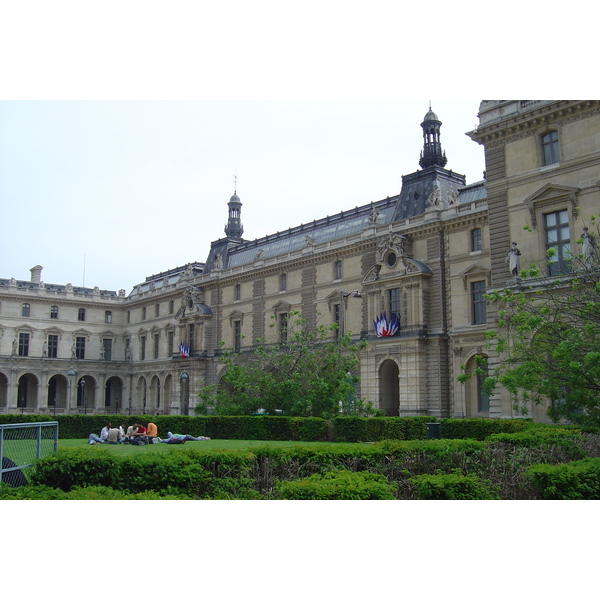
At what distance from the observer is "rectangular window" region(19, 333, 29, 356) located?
79.4m

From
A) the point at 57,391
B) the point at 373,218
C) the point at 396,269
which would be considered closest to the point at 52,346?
the point at 57,391

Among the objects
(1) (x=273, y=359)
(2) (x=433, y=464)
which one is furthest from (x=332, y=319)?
(2) (x=433, y=464)

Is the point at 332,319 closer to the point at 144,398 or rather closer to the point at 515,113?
the point at 515,113

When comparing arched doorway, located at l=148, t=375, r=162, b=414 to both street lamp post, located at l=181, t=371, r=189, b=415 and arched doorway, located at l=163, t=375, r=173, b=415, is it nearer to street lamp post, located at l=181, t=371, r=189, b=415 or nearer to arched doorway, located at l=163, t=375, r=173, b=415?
arched doorway, located at l=163, t=375, r=173, b=415

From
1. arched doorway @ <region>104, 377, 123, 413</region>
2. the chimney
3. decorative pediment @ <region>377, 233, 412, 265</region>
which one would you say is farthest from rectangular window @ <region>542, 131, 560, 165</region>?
the chimney

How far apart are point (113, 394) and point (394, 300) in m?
50.2

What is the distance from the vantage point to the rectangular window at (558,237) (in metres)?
28.9

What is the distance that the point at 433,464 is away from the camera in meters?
15.3

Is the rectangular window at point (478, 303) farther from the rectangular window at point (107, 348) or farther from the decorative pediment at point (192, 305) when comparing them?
the rectangular window at point (107, 348)

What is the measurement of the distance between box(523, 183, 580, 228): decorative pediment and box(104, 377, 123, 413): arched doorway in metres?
65.7

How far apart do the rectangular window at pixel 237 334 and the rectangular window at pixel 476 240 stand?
27502mm

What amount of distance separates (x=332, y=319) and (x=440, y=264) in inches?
453

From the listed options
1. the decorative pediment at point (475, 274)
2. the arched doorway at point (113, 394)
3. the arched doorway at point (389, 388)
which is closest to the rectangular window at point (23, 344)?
the arched doorway at point (113, 394)

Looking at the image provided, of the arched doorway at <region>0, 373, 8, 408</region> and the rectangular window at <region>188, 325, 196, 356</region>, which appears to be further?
the arched doorway at <region>0, 373, 8, 408</region>
